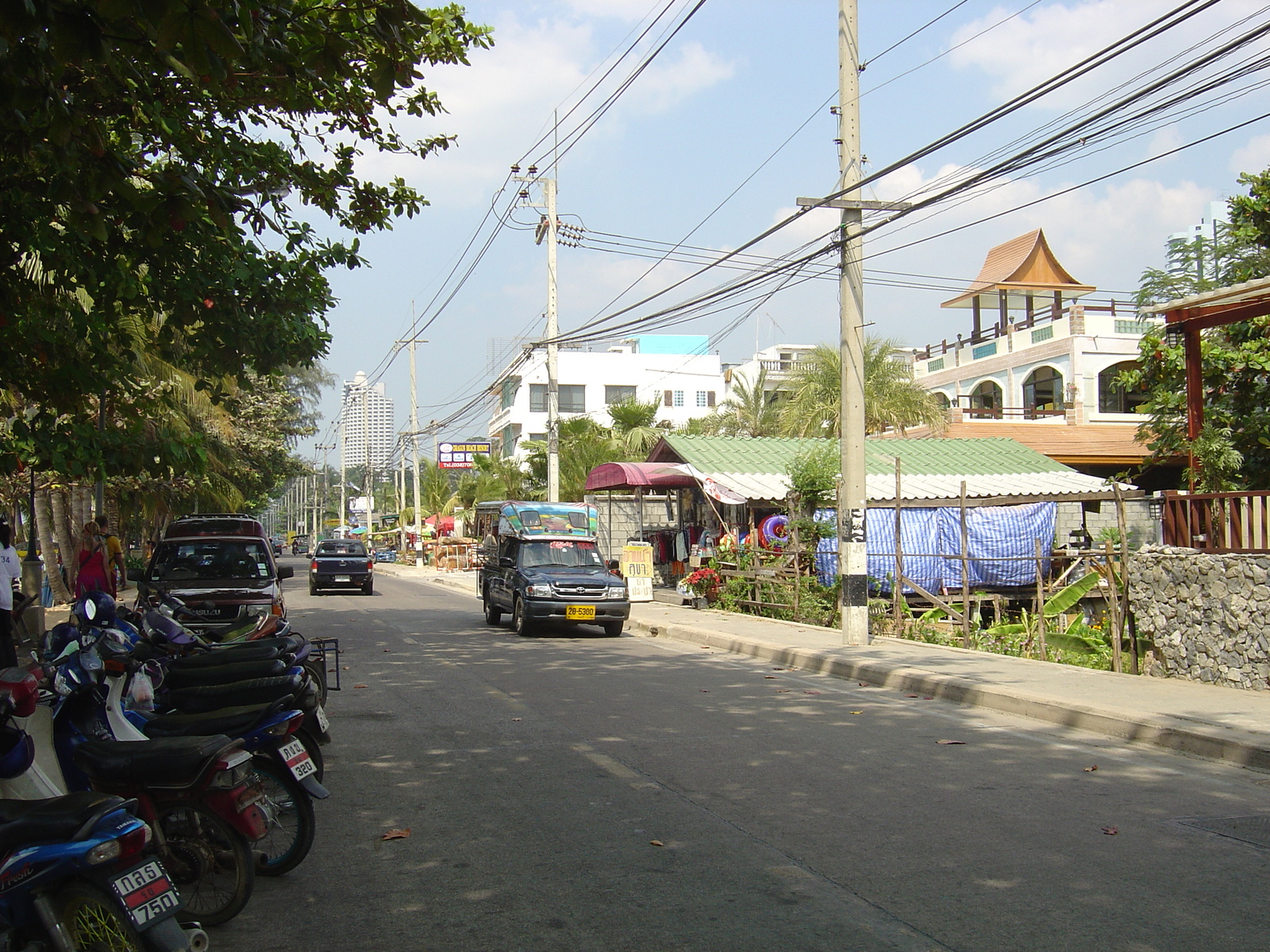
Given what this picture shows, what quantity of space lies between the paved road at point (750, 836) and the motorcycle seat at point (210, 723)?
2.78ft

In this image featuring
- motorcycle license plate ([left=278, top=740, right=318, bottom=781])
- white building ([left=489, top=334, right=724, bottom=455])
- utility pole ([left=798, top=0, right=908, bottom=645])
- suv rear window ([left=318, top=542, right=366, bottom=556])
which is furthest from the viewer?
white building ([left=489, top=334, right=724, bottom=455])

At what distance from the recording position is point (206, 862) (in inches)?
199

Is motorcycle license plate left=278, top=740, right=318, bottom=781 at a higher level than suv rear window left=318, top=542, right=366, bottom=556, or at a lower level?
lower

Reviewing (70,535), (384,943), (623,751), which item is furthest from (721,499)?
(384,943)

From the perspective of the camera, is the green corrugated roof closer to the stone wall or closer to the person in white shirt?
the stone wall

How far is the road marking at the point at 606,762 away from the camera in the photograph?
790 centimetres

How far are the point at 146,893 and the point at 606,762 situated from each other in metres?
4.68

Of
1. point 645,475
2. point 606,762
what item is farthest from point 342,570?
point 606,762

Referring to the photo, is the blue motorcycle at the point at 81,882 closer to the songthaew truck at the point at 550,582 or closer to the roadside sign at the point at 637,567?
the songthaew truck at the point at 550,582

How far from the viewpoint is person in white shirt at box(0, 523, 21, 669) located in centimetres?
1338

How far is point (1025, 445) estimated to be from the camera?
30.5 m

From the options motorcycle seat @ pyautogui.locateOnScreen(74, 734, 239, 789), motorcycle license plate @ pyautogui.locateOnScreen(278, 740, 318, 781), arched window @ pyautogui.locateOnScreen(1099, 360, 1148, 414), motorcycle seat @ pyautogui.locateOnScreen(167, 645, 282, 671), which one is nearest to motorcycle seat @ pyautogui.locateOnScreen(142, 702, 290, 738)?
motorcycle license plate @ pyautogui.locateOnScreen(278, 740, 318, 781)

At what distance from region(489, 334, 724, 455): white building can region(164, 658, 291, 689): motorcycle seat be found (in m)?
57.3

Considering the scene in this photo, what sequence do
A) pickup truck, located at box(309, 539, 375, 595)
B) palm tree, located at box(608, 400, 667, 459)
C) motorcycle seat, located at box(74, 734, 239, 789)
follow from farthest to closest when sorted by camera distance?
palm tree, located at box(608, 400, 667, 459) → pickup truck, located at box(309, 539, 375, 595) → motorcycle seat, located at box(74, 734, 239, 789)
